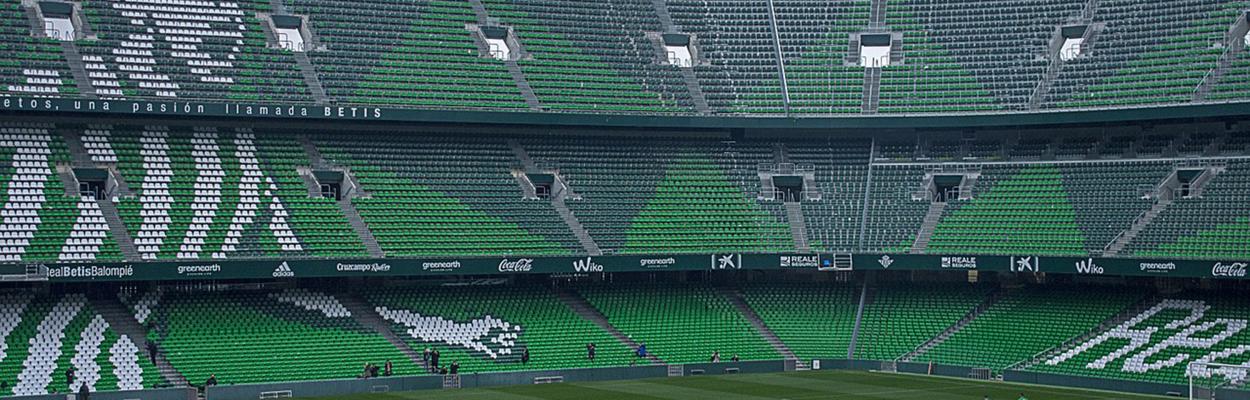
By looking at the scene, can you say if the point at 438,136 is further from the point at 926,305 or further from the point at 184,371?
the point at 926,305

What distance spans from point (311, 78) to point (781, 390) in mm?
23834

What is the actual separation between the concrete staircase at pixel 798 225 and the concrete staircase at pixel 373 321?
17.1 m

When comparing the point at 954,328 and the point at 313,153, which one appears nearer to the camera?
the point at 954,328

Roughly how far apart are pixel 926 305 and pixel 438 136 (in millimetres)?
21439

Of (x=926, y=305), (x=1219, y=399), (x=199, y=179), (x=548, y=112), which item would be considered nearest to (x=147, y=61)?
(x=199, y=179)

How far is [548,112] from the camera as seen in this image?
6656 cm

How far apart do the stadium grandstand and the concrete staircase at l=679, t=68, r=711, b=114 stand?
0.21m

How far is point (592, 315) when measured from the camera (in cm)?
6475

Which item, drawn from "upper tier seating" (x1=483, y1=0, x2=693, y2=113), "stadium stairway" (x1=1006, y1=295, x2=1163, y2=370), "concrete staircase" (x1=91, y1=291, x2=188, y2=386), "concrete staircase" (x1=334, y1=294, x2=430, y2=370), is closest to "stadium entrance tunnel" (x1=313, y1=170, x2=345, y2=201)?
"concrete staircase" (x1=334, y1=294, x2=430, y2=370)

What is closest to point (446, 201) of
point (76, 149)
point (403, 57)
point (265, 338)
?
point (403, 57)

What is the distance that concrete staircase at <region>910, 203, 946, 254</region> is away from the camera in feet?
215

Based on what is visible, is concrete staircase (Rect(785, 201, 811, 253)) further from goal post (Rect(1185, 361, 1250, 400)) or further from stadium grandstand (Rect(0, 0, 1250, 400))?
goal post (Rect(1185, 361, 1250, 400))

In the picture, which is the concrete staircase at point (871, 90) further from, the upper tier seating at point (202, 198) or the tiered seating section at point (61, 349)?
the tiered seating section at point (61, 349)

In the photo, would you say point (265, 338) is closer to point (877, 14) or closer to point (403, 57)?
point (403, 57)
